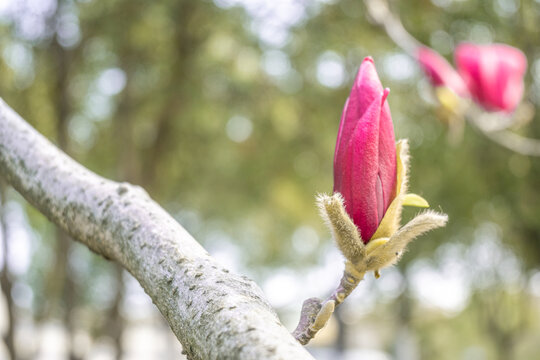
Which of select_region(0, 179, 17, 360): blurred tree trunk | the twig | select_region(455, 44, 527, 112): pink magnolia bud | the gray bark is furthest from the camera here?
select_region(0, 179, 17, 360): blurred tree trunk

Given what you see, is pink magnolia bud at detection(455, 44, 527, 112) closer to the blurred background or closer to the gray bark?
the gray bark

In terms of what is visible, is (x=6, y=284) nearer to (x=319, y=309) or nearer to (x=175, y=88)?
(x=175, y=88)

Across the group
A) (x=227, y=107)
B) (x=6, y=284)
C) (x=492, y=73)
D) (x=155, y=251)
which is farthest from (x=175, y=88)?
(x=155, y=251)

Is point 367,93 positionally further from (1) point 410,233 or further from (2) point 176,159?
(2) point 176,159

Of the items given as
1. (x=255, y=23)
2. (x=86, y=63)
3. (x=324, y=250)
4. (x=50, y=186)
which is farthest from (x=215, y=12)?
(x=324, y=250)

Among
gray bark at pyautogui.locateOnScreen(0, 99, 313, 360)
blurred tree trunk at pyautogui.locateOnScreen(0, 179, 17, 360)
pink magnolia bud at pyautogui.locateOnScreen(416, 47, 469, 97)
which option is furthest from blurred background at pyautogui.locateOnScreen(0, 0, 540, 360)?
gray bark at pyautogui.locateOnScreen(0, 99, 313, 360)

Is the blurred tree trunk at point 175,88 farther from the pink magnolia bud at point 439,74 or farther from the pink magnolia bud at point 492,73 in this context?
the pink magnolia bud at point 492,73

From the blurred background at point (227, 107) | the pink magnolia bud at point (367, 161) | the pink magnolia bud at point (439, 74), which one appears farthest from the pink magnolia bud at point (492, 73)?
the blurred background at point (227, 107)
